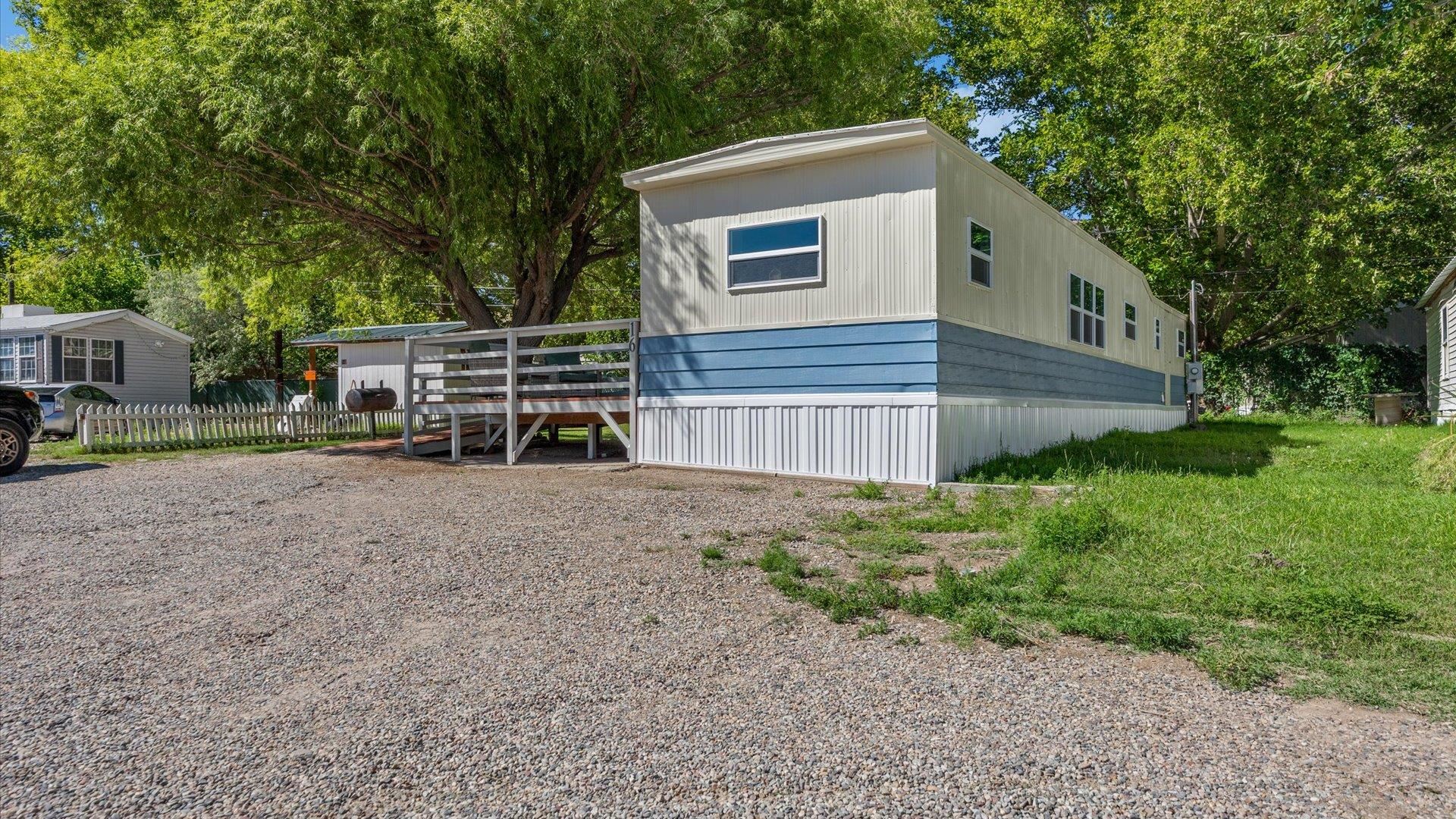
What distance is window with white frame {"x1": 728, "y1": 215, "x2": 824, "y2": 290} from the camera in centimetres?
888

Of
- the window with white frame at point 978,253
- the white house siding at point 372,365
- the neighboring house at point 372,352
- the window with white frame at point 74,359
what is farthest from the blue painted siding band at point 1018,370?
the window with white frame at point 74,359

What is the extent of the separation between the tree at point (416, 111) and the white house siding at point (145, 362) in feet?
31.1

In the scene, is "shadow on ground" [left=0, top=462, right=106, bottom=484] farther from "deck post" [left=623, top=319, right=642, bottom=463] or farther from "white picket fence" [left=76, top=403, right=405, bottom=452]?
"deck post" [left=623, top=319, right=642, bottom=463]

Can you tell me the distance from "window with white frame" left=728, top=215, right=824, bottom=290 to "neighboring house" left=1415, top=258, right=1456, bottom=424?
42.0ft

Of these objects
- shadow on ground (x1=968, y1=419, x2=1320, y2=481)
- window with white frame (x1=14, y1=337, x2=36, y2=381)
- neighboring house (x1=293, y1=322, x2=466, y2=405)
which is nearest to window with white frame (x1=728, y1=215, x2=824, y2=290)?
shadow on ground (x1=968, y1=419, x2=1320, y2=481)

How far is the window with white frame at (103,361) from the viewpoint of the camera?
21.9 meters

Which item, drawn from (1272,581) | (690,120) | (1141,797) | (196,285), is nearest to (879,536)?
(1272,581)

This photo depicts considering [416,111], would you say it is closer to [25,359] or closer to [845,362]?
[845,362]

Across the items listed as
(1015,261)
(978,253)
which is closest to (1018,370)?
(1015,261)

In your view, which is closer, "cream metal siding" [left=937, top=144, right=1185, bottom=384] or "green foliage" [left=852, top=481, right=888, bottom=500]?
"green foliage" [left=852, top=481, right=888, bottom=500]

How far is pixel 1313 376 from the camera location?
22.1 metres

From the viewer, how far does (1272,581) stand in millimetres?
4355

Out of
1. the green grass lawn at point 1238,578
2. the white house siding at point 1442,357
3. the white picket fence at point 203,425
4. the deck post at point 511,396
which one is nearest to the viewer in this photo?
the green grass lawn at point 1238,578

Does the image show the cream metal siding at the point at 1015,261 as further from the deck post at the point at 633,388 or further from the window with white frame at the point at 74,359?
the window with white frame at the point at 74,359
